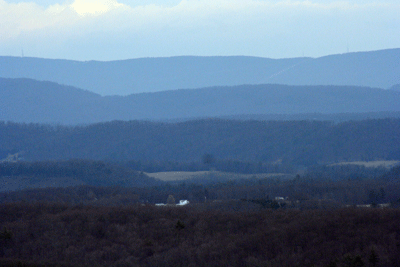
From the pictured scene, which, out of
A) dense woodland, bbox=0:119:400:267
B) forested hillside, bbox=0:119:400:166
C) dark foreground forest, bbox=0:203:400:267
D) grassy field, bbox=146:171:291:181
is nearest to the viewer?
dark foreground forest, bbox=0:203:400:267

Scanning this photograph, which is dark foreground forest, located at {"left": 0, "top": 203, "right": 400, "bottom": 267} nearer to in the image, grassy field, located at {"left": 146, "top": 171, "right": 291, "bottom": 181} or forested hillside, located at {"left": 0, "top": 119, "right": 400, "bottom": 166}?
grassy field, located at {"left": 146, "top": 171, "right": 291, "bottom": 181}

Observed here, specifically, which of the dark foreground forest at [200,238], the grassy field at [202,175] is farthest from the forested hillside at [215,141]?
the dark foreground forest at [200,238]

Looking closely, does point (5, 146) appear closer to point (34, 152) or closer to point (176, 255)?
point (34, 152)

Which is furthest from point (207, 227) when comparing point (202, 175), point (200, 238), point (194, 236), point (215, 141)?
point (215, 141)

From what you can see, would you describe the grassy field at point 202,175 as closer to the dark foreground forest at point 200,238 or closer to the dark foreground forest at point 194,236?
the dark foreground forest at point 194,236

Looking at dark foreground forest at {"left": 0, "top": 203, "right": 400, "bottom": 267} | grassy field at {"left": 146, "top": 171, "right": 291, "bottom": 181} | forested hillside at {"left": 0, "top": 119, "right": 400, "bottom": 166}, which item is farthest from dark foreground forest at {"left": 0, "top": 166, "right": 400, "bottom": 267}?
forested hillside at {"left": 0, "top": 119, "right": 400, "bottom": 166}

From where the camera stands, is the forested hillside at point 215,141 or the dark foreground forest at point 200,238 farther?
the forested hillside at point 215,141

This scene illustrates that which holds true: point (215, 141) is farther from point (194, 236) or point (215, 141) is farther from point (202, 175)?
point (194, 236)
